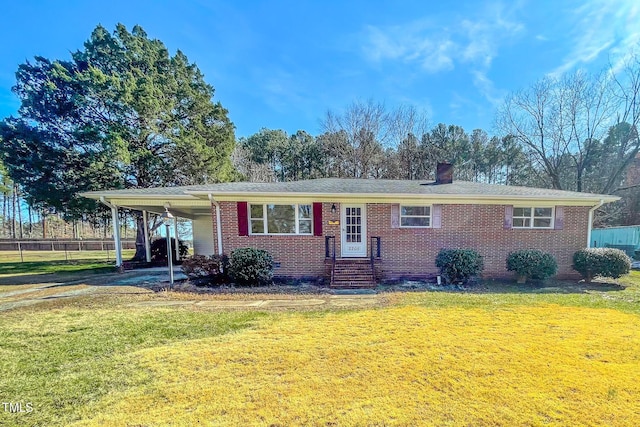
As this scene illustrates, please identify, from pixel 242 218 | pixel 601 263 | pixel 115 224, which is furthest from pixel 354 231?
pixel 115 224

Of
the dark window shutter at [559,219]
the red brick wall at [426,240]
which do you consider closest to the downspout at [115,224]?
the red brick wall at [426,240]

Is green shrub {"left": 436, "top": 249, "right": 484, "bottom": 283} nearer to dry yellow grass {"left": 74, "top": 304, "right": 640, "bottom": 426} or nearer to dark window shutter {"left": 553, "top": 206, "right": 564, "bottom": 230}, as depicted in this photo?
dry yellow grass {"left": 74, "top": 304, "right": 640, "bottom": 426}

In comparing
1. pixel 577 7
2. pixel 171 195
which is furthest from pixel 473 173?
pixel 171 195

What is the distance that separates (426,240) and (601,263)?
17.6ft

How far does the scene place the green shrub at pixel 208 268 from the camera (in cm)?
826

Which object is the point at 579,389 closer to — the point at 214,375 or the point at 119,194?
the point at 214,375

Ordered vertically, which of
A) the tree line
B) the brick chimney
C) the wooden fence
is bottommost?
the wooden fence

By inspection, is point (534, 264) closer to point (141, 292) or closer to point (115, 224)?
point (141, 292)

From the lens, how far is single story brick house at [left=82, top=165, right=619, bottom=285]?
885 centimetres

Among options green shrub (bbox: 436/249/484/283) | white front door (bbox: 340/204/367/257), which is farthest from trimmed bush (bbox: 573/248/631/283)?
white front door (bbox: 340/204/367/257)

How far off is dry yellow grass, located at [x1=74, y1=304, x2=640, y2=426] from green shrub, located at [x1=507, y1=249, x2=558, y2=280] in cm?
Result: 371

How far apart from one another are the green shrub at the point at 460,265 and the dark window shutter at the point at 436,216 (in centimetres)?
106
